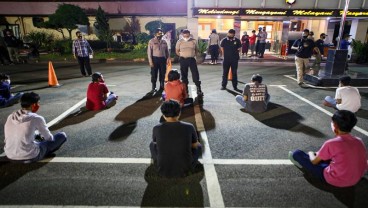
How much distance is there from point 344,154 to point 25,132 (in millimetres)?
4369

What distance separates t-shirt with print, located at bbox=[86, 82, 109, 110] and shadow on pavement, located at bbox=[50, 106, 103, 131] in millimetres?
175

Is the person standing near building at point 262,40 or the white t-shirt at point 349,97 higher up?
the person standing near building at point 262,40

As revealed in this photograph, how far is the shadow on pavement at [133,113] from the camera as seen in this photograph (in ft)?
17.8

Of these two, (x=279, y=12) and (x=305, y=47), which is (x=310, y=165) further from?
(x=279, y=12)

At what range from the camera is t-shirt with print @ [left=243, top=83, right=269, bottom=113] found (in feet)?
20.5

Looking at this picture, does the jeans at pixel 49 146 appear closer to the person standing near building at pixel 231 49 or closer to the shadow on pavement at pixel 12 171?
the shadow on pavement at pixel 12 171

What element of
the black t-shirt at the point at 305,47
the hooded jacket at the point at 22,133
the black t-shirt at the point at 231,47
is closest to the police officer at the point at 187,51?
the black t-shirt at the point at 231,47

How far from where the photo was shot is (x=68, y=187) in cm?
359

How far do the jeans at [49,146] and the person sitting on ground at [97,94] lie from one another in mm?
2149

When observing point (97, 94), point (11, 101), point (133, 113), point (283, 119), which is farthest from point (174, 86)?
point (11, 101)

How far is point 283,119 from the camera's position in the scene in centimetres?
622

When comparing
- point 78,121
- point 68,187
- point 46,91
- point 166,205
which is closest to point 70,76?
point 46,91

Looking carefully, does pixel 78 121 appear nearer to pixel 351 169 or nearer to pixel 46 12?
pixel 351 169

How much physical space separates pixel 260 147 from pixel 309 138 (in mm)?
1187
